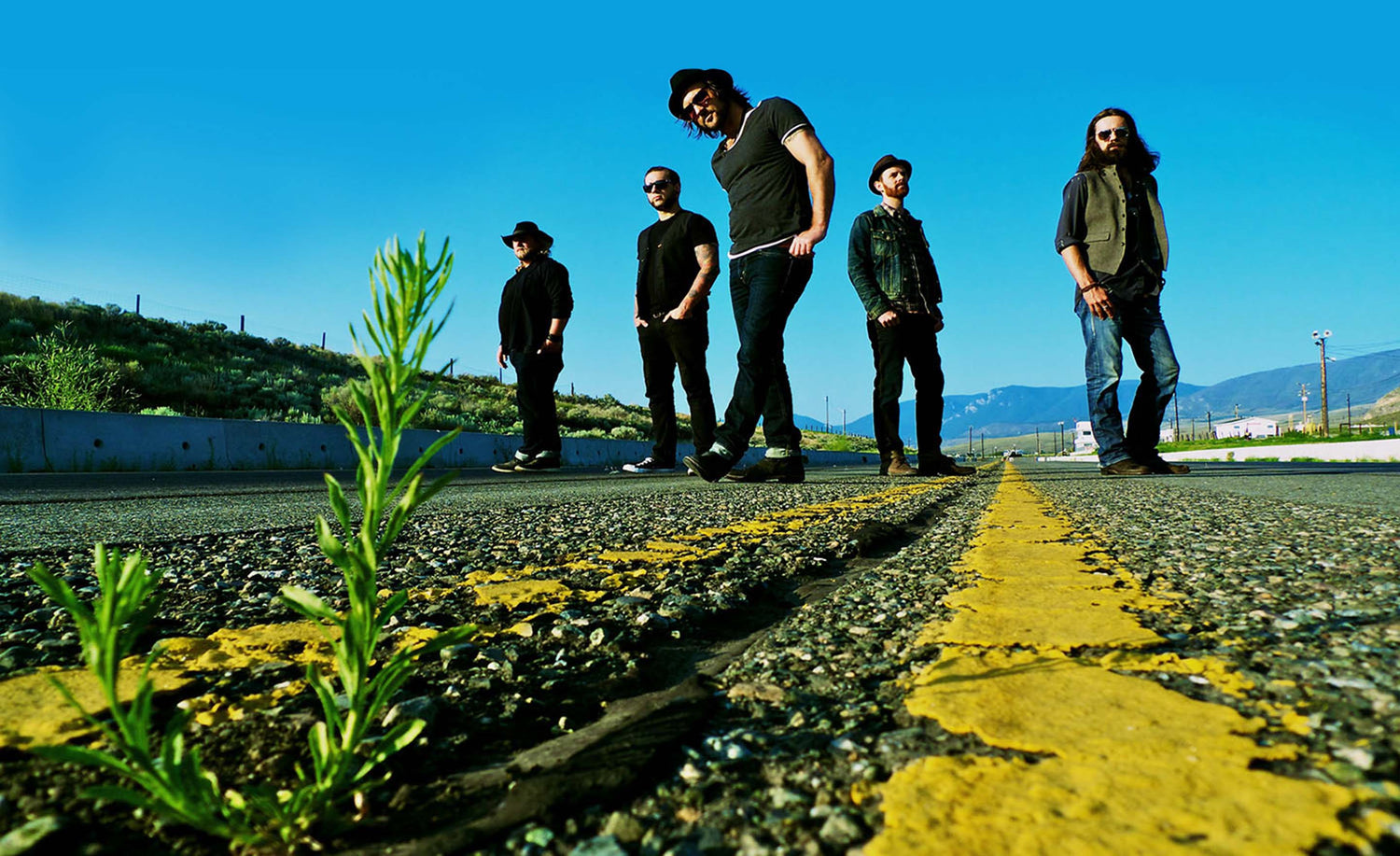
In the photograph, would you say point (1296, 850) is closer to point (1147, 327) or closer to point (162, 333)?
point (1147, 327)

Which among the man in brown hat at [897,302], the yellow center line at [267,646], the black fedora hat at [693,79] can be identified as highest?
the black fedora hat at [693,79]

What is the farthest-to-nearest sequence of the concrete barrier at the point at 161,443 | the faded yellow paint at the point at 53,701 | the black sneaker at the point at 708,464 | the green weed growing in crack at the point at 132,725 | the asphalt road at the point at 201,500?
the concrete barrier at the point at 161,443, the black sneaker at the point at 708,464, the asphalt road at the point at 201,500, the faded yellow paint at the point at 53,701, the green weed growing in crack at the point at 132,725

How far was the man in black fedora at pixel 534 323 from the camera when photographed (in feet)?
27.3

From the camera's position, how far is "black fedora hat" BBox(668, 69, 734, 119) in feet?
17.5

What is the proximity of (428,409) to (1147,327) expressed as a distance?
20062 millimetres

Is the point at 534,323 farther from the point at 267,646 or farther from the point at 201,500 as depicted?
the point at 267,646

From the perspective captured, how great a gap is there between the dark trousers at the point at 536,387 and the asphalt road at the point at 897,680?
19.2ft

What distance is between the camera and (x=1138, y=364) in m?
6.45

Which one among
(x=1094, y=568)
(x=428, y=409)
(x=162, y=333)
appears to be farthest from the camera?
(x=162, y=333)

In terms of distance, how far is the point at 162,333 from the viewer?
3058 cm

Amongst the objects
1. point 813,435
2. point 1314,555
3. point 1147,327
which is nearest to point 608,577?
point 1314,555

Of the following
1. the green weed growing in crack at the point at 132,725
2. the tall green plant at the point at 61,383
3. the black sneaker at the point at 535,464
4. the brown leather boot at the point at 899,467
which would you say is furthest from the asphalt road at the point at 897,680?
the tall green plant at the point at 61,383

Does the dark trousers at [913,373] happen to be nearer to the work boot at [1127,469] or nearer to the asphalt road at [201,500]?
the work boot at [1127,469]

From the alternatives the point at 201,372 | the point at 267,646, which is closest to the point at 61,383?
the point at 201,372
